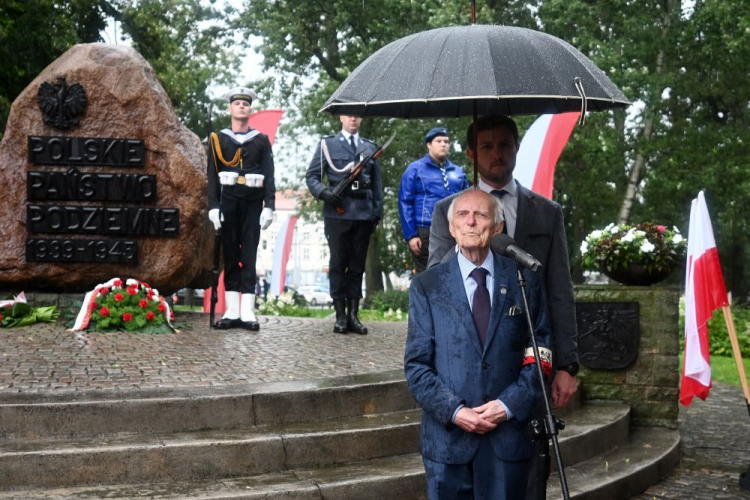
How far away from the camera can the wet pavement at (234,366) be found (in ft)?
21.2

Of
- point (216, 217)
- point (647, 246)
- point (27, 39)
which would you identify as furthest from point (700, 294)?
point (27, 39)

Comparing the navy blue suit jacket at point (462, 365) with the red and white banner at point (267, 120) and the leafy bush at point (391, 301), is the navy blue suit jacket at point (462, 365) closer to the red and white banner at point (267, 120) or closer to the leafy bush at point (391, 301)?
the red and white banner at point (267, 120)

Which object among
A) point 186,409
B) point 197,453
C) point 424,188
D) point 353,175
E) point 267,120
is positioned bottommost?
point 197,453

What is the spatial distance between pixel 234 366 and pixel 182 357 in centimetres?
66

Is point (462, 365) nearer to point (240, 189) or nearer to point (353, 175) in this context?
point (353, 175)

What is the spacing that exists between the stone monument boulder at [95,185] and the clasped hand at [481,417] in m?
7.30

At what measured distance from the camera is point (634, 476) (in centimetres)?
648

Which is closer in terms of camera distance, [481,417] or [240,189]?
[481,417]

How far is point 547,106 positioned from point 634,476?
9.54ft

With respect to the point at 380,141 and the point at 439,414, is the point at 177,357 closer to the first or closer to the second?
the point at 439,414

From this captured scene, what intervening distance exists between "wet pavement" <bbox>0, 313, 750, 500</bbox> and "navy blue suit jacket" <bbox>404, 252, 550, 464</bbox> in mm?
2746

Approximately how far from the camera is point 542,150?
498 inches

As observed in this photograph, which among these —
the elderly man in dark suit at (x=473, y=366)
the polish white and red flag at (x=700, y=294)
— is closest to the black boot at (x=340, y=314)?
the polish white and red flag at (x=700, y=294)

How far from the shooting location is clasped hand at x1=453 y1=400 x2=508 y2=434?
3.54m
